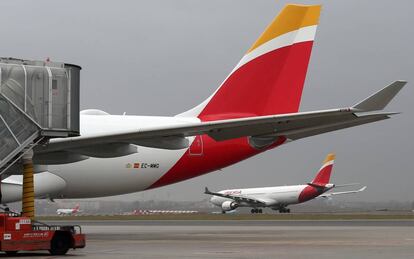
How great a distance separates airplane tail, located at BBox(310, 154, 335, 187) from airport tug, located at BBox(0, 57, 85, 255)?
68025 millimetres

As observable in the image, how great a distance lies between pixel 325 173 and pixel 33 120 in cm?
6953

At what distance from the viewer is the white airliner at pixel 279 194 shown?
85.8m

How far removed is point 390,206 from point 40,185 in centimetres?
12870

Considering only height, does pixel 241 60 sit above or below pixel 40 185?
above

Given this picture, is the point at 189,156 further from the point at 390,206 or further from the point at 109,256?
the point at 390,206

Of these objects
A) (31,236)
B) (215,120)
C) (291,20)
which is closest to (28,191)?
(31,236)

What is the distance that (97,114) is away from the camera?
27.6 meters

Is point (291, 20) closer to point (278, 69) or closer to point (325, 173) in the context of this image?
point (278, 69)

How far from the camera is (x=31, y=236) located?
18031 mm

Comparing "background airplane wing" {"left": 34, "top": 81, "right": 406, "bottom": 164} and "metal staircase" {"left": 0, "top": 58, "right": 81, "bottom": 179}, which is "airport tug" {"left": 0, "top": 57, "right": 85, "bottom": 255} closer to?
"metal staircase" {"left": 0, "top": 58, "right": 81, "bottom": 179}

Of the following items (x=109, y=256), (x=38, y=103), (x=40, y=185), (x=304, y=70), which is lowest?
(x=109, y=256)

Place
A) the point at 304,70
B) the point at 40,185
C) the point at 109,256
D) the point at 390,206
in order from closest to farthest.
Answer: the point at 109,256
the point at 40,185
the point at 304,70
the point at 390,206

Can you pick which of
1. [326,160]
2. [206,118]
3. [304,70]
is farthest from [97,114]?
[326,160]

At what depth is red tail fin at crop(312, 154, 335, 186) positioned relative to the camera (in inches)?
3364
